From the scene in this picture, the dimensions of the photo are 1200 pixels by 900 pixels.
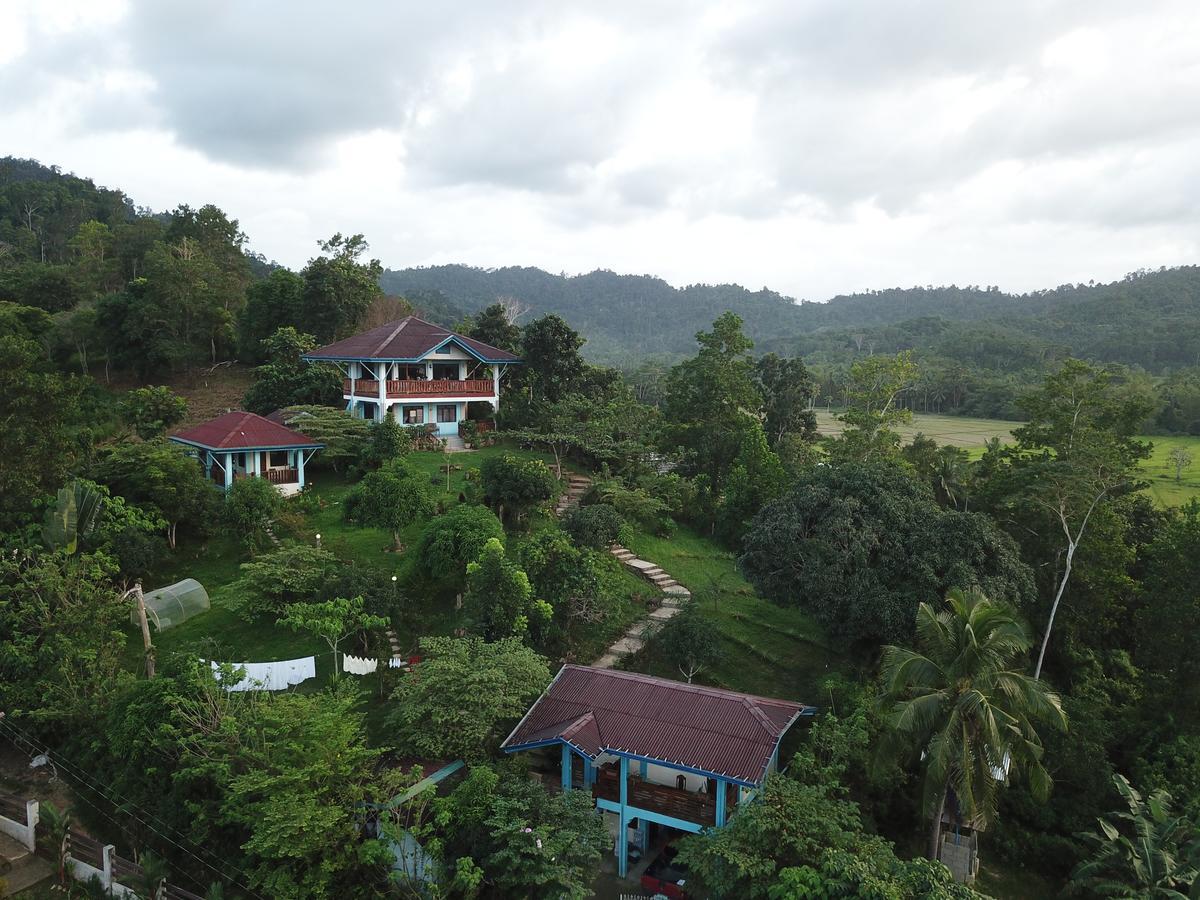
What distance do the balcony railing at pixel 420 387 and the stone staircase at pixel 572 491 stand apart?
20.0 ft

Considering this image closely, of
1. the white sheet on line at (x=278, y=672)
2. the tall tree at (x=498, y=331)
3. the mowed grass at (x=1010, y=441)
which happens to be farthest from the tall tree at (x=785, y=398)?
the white sheet on line at (x=278, y=672)

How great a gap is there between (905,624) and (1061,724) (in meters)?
3.91

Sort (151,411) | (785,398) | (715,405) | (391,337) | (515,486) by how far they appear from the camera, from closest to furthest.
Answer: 1. (515,486)
2. (151,411)
3. (715,405)
4. (391,337)
5. (785,398)

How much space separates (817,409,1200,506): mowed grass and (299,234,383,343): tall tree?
22.3 m

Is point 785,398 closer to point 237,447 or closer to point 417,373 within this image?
point 417,373

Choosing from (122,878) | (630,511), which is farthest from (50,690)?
(630,511)

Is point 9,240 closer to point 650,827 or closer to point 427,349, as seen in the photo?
point 427,349

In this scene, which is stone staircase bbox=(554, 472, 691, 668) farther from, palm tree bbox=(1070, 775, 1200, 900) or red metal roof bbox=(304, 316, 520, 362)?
palm tree bbox=(1070, 775, 1200, 900)

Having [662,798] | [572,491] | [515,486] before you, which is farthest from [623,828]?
[572,491]

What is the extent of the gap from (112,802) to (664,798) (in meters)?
9.58

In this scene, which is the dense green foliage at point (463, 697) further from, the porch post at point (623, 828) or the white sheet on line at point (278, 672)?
the white sheet on line at point (278, 672)

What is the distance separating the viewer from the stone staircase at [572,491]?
23594 millimetres

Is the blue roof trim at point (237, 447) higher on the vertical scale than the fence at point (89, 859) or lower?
higher

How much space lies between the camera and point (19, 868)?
12.2m
